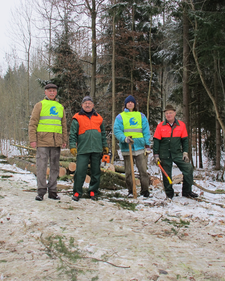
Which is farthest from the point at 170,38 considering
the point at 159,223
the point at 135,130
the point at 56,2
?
the point at 159,223

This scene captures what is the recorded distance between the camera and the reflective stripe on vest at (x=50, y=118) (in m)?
4.46

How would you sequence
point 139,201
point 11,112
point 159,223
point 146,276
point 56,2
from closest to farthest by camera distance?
1. point 146,276
2. point 159,223
3. point 139,201
4. point 56,2
5. point 11,112

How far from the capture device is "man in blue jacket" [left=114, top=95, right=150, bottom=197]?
→ 512 cm

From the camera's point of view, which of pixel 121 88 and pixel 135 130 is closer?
pixel 135 130

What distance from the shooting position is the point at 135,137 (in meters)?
5.18

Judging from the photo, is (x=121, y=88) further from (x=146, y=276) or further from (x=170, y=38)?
(x=146, y=276)

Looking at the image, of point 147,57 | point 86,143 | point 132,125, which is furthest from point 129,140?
point 147,57

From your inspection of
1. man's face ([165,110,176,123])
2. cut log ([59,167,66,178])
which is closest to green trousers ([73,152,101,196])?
man's face ([165,110,176,123])

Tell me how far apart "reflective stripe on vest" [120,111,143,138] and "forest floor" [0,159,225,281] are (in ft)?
5.17

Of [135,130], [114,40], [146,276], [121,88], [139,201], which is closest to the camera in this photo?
[146,276]

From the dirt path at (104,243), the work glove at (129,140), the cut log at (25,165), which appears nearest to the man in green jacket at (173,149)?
the work glove at (129,140)

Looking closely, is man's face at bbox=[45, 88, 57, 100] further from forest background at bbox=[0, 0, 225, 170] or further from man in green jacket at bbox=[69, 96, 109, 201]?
forest background at bbox=[0, 0, 225, 170]

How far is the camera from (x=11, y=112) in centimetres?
2978

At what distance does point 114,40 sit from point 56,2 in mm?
3731
